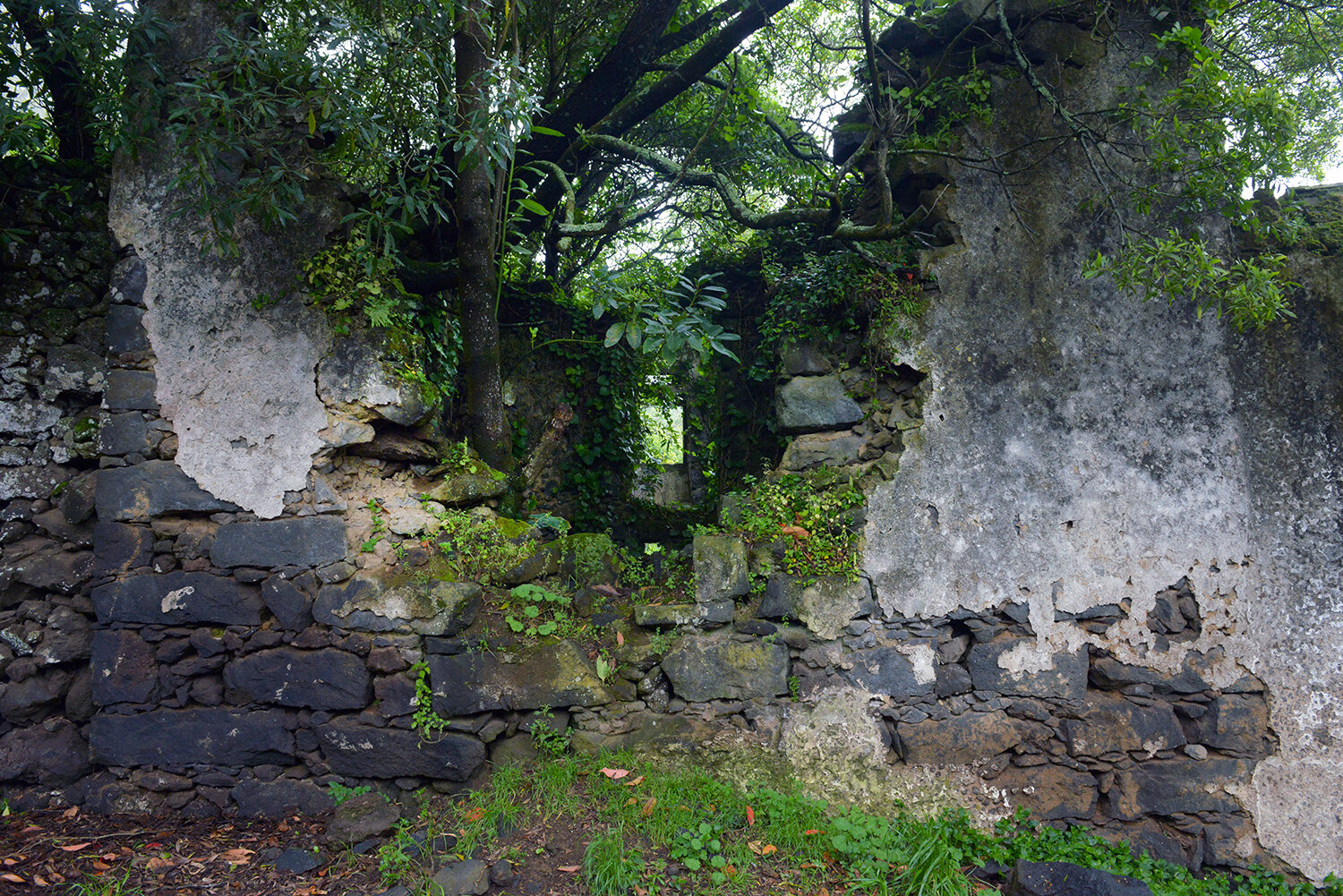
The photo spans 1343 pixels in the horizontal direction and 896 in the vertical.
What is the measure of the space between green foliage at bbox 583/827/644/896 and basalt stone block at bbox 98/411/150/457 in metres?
3.09

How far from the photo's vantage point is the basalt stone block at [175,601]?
367cm

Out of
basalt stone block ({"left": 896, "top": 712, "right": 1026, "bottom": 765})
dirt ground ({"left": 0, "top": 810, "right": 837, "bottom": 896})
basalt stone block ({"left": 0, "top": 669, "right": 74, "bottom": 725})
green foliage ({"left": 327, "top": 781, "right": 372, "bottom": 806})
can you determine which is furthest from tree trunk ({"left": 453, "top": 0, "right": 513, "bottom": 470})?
basalt stone block ({"left": 896, "top": 712, "right": 1026, "bottom": 765})

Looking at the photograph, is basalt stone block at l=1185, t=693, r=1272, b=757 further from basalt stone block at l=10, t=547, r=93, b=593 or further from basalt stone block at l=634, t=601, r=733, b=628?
basalt stone block at l=10, t=547, r=93, b=593

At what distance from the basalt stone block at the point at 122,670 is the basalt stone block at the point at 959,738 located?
4.02 m

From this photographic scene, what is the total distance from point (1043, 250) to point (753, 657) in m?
3.06

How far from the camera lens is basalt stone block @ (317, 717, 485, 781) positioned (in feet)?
11.6

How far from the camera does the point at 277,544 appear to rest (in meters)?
3.71

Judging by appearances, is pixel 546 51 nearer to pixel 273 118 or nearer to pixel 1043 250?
pixel 273 118

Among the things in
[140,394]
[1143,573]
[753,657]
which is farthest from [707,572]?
[140,394]

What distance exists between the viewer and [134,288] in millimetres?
3805

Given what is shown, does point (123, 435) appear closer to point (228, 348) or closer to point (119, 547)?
point (119, 547)

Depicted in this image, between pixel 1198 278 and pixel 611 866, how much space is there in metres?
4.13

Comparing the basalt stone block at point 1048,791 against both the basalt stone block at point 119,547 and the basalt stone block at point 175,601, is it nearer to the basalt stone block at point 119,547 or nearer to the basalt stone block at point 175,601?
the basalt stone block at point 175,601

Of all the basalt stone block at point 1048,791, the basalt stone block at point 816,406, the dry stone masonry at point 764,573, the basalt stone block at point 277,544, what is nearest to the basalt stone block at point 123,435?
the dry stone masonry at point 764,573
